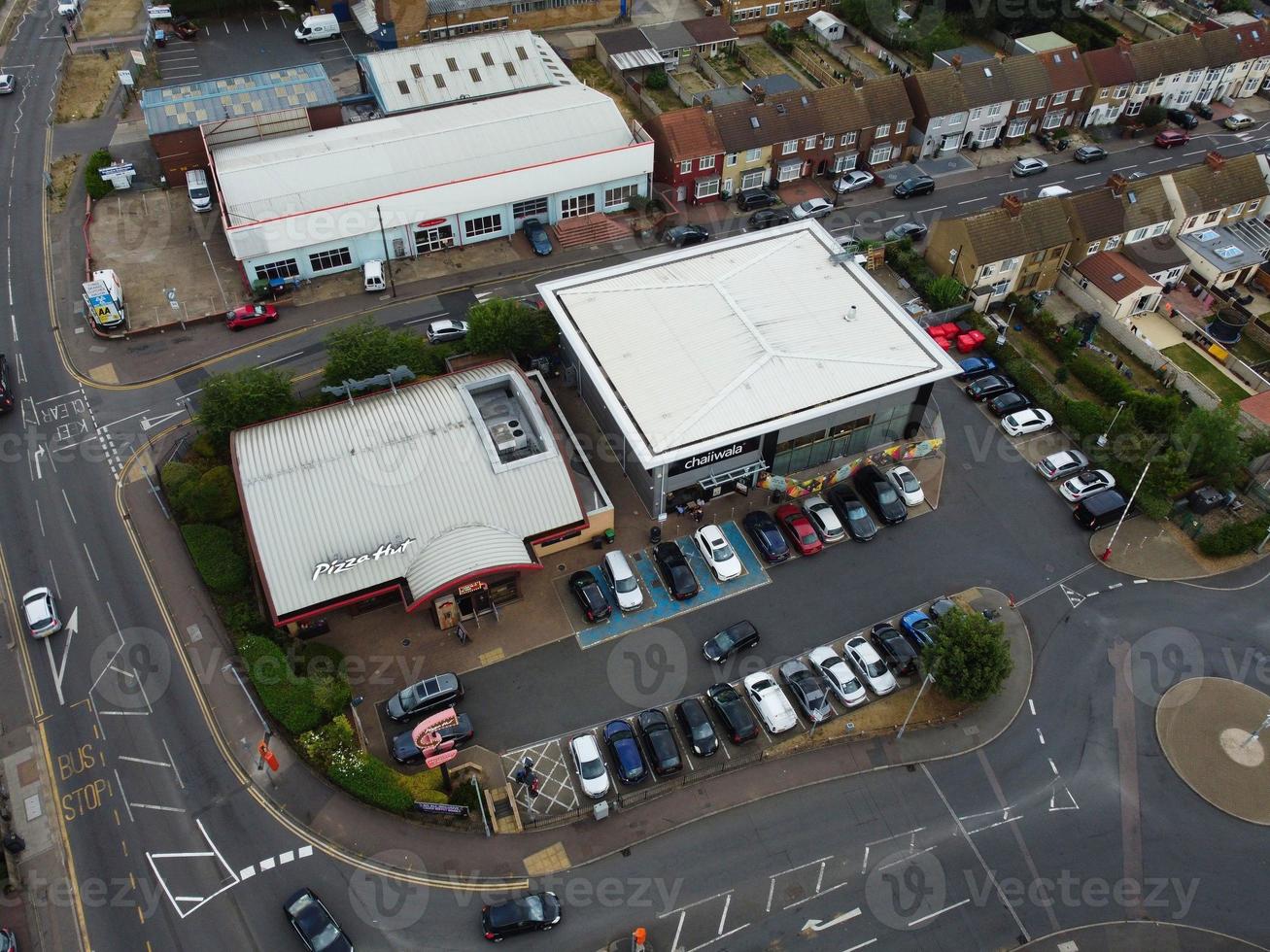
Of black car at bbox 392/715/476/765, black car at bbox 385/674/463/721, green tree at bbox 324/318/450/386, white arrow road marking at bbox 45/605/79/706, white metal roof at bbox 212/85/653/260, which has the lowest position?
black car at bbox 392/715/476/765

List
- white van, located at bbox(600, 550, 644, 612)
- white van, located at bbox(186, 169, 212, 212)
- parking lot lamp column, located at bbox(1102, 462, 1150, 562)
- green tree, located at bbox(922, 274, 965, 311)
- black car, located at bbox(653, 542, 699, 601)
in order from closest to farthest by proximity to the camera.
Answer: white van, located at bbox(600, 550, 644, 612), black car, located at bbox(653, 542, 699, 601), parking lot lamp column, located at bbox(1102, 462, 1150, 562), green tree, located at bbox(922, 274, 965, 311), white van, located at bbox(186, 169, 212, 212)

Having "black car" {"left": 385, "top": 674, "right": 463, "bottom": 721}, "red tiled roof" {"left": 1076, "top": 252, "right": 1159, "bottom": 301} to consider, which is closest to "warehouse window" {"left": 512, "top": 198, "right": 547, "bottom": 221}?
"black car" {"left": 385, "top": 674, "right": 463, "bottom": 721}

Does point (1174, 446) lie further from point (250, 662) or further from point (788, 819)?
point (250, 662)

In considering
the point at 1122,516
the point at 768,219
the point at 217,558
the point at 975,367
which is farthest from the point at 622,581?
the point at 768,219

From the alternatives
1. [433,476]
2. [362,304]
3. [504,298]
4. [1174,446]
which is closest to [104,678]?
[433,476]

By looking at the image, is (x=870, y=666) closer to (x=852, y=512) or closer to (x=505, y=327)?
(x=852, y=512)

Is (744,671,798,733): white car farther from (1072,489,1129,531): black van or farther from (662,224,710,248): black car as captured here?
(662,224,710,248): black car

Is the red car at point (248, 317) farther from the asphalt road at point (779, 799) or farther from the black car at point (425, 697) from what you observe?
the black car at point (425, 697)

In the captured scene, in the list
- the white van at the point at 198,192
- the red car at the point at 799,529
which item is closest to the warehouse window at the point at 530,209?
the white van at the point at 198,192
